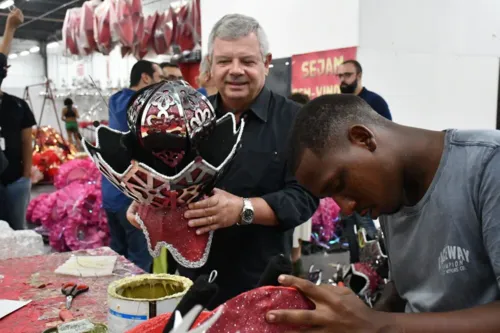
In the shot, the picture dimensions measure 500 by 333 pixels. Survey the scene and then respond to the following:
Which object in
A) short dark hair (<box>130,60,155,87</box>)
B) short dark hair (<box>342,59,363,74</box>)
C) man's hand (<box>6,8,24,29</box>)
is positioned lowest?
short dark hair (<box>130,60,155,87</box>)

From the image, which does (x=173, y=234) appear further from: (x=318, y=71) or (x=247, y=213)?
(x=318, y=71)

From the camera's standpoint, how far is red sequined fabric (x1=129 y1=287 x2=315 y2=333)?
0.66 meters

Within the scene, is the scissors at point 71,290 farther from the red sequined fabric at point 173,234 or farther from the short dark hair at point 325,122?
the short dark hair at point 325,122

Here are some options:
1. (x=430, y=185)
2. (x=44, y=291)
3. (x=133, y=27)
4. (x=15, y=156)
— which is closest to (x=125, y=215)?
(x=15, y=156)

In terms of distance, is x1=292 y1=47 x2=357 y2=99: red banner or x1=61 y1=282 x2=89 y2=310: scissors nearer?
x1=61 y1=282 x2=89 y2=310: scissors

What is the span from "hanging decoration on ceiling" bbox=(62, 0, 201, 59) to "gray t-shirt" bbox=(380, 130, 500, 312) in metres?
3.65

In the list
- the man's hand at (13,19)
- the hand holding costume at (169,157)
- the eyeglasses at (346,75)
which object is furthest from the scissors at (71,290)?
the eyeglasses at (346,75)

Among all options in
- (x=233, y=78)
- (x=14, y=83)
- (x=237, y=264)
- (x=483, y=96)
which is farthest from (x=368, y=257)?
(x=14, y=83)

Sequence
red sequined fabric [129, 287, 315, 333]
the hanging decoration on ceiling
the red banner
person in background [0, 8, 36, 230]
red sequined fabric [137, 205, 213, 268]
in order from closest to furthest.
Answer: red sequined fabric [129, 287, 315, 333] < red sequined fabric [137, 205, 213, 268] < person in background [0, 8, 36, 230] < the red banner < the hanging decoration on ceiling

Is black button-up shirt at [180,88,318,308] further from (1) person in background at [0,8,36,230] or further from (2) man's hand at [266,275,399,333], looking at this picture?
(1) person in background at [0,8,36,230]

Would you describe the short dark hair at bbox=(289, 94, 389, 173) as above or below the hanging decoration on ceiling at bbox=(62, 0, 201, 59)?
below

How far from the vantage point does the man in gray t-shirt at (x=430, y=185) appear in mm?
791

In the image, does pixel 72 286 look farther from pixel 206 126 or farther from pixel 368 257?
pixel 368 257

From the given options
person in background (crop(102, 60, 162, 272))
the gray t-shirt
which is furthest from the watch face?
person in background (crop(102, 60, 162, 272))
